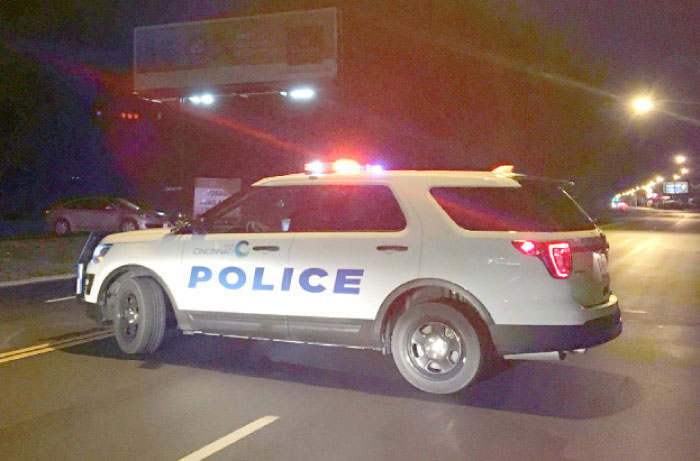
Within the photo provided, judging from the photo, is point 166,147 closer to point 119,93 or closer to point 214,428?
A: point 119,93

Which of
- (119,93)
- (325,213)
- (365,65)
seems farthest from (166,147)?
(325,213)

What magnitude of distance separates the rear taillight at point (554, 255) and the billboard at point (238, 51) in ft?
97.5

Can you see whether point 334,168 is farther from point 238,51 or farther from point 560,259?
point 238,51

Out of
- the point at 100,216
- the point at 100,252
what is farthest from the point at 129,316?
the point at 100,216

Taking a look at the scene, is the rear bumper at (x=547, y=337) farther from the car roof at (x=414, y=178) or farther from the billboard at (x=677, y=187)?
the billboard at (x=677, y=187)

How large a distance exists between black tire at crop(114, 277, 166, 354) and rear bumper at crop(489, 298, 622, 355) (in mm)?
3427

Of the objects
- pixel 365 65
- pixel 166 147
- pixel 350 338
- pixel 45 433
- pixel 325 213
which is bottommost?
pixel 45 433

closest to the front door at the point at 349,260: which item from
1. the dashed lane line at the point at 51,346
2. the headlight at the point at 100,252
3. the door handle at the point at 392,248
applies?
the door handle at the point at 392,248

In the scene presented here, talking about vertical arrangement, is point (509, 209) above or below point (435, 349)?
above

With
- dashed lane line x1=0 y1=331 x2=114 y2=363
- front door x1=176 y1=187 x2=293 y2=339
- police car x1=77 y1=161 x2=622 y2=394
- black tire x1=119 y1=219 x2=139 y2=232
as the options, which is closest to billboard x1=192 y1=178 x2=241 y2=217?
black tire x1=119 y1=219 x2=139 y2=232

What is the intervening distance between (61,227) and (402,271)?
23.2 meters

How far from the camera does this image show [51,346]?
833cm

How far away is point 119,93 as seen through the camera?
1768 inches

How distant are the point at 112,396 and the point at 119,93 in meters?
41.4
